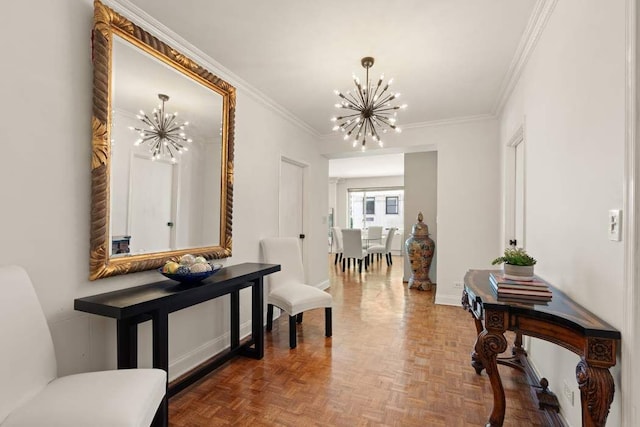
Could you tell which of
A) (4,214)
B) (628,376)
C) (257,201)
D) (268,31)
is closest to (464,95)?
(268,31)

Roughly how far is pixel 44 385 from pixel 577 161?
2.68 meters

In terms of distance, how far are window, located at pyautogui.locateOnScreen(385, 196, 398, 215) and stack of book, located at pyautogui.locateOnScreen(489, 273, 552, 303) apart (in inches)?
342

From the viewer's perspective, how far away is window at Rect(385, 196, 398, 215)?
10.2m

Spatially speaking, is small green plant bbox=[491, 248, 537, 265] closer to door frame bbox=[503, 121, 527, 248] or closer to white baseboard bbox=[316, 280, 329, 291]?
door frame bbox=[503, 121, 527, 248]

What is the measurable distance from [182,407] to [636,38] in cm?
285

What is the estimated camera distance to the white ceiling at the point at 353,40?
1974 millimetres

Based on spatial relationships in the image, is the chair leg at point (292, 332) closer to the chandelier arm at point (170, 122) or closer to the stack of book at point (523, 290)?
the stack of book at point (523, 290)

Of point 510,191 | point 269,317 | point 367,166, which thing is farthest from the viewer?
point 367,166

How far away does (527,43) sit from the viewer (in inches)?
90.7

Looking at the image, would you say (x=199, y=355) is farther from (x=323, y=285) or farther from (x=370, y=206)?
(x=370, y=206)

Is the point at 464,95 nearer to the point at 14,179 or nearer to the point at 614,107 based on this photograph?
the point at 614,107

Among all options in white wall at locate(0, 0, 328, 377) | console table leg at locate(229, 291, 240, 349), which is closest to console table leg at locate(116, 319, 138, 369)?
white wall at locate(0, 0, 328, 377)

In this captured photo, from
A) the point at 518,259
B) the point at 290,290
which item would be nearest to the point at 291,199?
the point at 290,290

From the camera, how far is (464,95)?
338 cm
